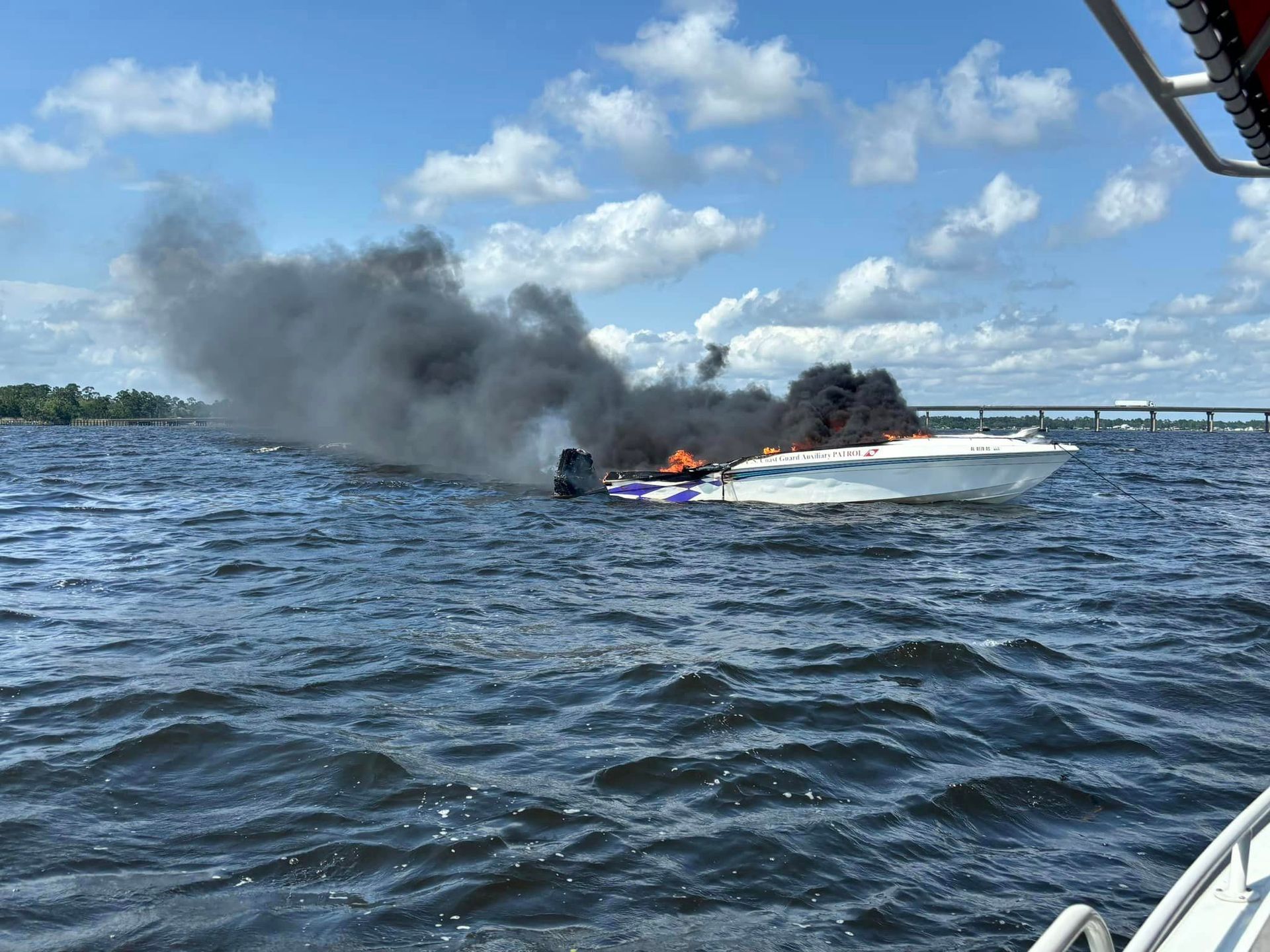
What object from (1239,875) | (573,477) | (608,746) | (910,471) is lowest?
(608,746)

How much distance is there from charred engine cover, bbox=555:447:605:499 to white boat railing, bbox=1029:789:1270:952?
89.9 ft

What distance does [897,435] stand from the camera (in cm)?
2916

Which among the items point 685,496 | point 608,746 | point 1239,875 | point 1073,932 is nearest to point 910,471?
point 685,496

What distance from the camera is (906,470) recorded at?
25.6 m

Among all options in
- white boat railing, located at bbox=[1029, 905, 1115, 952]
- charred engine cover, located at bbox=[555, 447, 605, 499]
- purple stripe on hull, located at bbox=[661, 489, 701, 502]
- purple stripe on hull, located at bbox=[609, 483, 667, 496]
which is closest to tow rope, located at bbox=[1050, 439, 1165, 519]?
purple stripe on hull, located at bbox=[661, 489, 701, 502]

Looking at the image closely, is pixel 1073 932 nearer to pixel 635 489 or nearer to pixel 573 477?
pixel 635 489

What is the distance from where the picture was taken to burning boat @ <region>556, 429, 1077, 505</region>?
2528 cm

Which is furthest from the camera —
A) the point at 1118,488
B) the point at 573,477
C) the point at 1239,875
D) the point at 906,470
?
the point at 1118,488

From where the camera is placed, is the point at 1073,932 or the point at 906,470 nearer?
the point at 1073,932

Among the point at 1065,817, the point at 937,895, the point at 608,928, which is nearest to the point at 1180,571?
the point at 1065,817

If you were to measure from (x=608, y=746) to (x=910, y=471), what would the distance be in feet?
63.5

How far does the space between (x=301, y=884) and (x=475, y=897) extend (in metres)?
1.14

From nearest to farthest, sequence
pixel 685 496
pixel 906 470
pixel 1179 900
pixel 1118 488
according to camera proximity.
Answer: pixel 1179 900 < pixel 906 470 < pixel 685 496 < pixel 1118 488

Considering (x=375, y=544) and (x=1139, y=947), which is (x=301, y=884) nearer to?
(x=1139, y=947)
